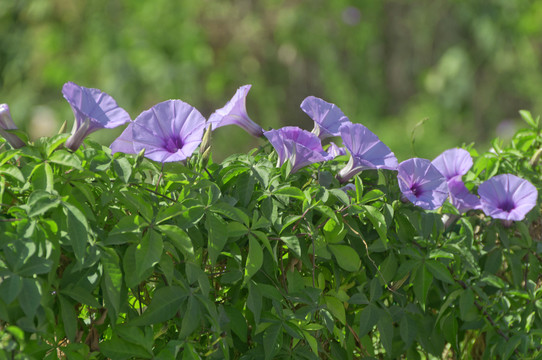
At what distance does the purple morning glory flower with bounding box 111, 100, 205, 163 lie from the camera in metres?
1.31

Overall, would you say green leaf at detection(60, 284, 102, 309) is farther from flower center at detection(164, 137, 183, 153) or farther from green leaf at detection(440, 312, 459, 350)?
green leaf at detection(440, 312, 459, 350)

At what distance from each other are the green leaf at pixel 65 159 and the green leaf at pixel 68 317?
A: 0.22m

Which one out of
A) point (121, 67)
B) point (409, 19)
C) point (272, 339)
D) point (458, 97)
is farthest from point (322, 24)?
point (272, 339)

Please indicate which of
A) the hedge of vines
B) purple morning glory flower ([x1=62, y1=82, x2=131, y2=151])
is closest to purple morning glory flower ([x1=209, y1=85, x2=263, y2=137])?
the hedge of vines

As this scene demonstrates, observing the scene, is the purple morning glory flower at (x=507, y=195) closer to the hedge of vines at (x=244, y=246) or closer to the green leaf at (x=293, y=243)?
the hedge of vines at (x=244, y=246)

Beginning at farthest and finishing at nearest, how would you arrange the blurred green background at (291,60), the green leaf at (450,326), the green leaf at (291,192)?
1. the blurred green background at (291,60)
2. the green leaf at (450,326)
3. the green leaf at (291,192)

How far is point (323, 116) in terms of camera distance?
1537 mm

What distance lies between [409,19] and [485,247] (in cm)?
536

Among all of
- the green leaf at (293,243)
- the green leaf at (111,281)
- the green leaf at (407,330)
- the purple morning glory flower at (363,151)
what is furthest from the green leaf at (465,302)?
the green leaf at (111,281)

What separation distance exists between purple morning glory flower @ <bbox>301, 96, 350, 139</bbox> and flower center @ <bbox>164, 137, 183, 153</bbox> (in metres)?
0.30

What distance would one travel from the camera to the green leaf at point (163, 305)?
3.90 feet

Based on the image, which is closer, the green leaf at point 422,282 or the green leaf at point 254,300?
the green leaf at point 254,300

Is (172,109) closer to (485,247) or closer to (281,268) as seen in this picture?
(281,268)

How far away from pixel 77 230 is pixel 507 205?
103cm
